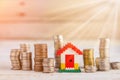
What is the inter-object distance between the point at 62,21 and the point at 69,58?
0.32 m

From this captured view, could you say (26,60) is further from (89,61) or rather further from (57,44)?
(89,61)

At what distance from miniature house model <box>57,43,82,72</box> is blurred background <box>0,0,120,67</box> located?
0.24 m

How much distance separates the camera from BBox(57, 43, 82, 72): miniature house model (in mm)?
1373

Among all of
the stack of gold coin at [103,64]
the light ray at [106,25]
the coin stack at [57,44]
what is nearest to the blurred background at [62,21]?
the light ray at [106,25]

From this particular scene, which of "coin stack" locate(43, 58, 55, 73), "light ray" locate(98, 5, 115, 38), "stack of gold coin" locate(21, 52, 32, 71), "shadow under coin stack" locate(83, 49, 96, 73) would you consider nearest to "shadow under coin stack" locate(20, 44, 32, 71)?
"stack of gold coin" locate(21, 52, 32, 71)

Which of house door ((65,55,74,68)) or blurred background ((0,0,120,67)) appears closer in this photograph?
house door ((65,55,74,68))

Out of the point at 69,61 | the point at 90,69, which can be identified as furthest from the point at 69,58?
the point at 90,69

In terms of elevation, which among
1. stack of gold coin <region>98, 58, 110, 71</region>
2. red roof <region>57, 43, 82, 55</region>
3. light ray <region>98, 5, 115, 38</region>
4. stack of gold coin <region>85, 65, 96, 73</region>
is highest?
light ray <region>98, 5, 115, 38</region>

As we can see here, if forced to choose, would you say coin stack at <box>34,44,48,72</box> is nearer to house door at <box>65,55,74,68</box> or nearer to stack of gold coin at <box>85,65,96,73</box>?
house door at <box>65,55,74,68</box>

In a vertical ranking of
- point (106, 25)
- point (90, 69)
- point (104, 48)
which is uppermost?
point (106, 25)

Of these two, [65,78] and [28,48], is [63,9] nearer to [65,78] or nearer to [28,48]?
[28,48]

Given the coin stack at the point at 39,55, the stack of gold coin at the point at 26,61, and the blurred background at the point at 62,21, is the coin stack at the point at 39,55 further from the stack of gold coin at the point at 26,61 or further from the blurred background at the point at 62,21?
the blurred background at the point at 62,21

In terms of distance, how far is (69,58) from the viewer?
4.52 ft

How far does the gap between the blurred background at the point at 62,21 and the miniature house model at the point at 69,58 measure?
244 mm
